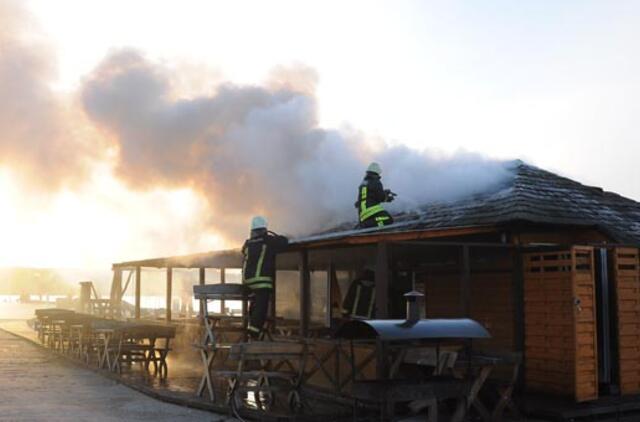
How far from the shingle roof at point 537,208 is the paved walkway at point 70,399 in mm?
4049

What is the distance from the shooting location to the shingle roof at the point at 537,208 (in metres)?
9.54

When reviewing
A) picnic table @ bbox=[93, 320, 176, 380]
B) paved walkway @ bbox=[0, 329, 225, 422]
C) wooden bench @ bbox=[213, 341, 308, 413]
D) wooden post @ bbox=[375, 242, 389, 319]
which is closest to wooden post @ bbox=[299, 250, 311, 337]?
wooden bench @ bbox=[213, 341, 308, 413]

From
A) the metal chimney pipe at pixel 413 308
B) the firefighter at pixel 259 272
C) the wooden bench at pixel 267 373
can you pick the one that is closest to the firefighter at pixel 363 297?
the firefighter at pixel 259 272

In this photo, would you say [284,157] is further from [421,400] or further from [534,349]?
[421,400]

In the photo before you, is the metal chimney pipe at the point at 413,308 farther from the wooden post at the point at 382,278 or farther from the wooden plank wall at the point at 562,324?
the wooden plank wall at the point at 562,324

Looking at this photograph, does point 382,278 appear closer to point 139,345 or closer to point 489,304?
point 489,304

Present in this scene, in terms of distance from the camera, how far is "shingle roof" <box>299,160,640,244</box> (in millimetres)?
9539

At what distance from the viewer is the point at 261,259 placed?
10.4 meters

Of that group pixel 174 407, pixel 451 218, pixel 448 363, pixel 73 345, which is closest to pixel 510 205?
pixel 451 218

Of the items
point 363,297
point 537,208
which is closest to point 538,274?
point 537,208

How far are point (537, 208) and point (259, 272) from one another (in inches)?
159

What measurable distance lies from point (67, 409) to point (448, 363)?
527 centimetres

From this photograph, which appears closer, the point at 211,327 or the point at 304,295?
the point at 211,327

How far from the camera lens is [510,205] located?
9703mm
